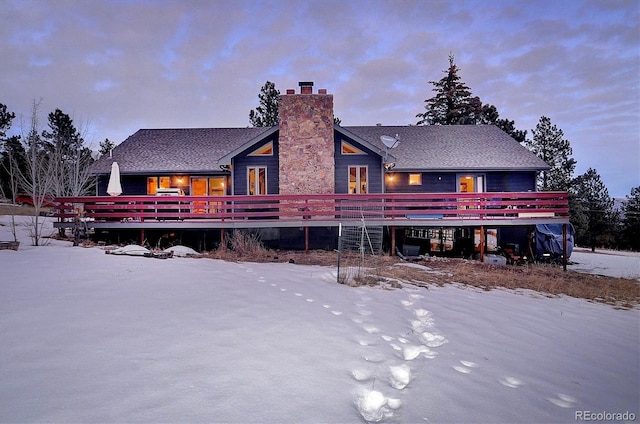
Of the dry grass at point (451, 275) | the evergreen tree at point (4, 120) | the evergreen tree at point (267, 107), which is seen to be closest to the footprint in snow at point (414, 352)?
the dry grass at point (451, 275)

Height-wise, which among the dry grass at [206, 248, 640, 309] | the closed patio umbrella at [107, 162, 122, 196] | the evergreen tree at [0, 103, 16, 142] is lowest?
the dry grass at [206, 248, 640, 309]

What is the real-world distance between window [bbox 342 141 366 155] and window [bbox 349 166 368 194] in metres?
0.73

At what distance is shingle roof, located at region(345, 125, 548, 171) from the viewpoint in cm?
1819

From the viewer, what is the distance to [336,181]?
15766 mm

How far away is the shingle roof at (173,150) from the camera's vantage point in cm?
1800

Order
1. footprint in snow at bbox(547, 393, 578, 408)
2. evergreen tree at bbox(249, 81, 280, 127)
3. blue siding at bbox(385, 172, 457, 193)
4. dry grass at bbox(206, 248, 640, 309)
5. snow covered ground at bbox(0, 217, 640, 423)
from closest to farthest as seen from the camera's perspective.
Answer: snow covered ground at bbox(0, 217, 640, 423) < footprint in snow at bbox(547, 393, 578, 408) < dry grass at bbox(206, 248, 640, 309) < blue siding at bbox(385, 172, 457, 193) < evergreen tree at bbox(249, 81, 280, 127)

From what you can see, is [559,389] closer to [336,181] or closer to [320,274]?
[320,274]

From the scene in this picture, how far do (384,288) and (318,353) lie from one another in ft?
12.4

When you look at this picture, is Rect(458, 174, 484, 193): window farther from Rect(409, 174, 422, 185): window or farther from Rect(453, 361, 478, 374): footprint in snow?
Rect(453, 361, 478, 374): footprint in snow

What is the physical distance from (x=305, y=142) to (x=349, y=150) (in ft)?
8.53

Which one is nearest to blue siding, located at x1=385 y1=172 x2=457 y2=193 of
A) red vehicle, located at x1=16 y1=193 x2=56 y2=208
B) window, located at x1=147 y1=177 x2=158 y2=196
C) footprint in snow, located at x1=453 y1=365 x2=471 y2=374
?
window, located at x1=147 y1=177 x2=158 y2=196

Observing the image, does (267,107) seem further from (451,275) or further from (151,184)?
(451,275)

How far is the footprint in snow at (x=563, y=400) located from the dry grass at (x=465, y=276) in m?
4.21

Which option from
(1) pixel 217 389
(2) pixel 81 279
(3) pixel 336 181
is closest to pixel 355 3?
(3) pixel 336 181
